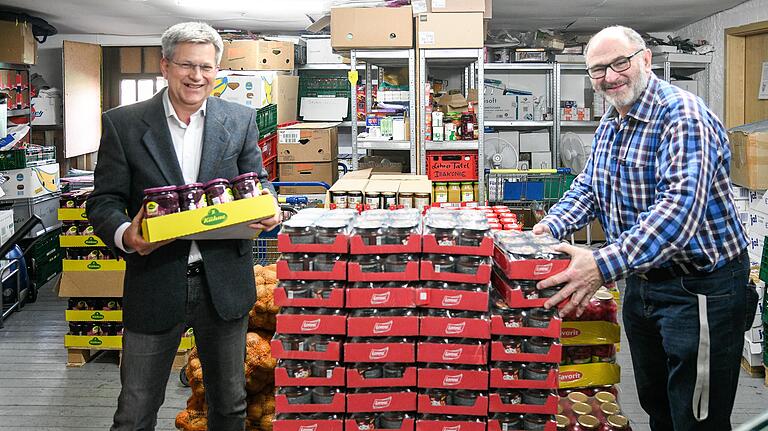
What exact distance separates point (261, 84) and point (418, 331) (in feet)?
14.5

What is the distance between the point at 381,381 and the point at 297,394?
0.92ft

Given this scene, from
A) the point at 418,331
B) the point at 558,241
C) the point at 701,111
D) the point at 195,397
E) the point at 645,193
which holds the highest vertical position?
the point at 701,111

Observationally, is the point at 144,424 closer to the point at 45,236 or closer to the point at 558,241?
the point at 558,241

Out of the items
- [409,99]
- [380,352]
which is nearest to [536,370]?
[380,352]

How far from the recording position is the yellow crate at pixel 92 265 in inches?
184

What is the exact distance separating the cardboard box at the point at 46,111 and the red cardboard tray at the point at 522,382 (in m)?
7.67

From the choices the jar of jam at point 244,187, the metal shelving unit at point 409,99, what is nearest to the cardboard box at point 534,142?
the metal shelving unit at point 409,99

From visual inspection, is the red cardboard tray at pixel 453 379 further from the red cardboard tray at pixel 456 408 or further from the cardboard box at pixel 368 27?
the cardboard box at pixel 368 27

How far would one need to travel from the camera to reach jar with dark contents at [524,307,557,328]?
242 cm

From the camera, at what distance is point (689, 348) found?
2.21 metres

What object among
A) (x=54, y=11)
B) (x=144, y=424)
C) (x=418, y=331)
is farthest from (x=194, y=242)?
(x=54, y=11)

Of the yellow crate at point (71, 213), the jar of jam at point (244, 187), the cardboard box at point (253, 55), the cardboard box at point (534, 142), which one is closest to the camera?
the jar of jam at point (244, 187)

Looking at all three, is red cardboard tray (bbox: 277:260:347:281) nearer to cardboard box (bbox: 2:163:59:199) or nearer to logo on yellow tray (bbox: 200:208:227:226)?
logo on yellow tray (bbox: 200:208:227:226)

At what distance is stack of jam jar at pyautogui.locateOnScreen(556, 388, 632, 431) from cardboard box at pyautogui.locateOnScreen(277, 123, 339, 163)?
3913mm
